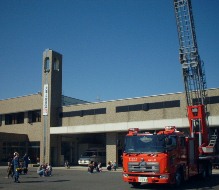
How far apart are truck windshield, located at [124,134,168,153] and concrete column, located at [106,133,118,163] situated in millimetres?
21330

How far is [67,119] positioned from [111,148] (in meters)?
8.08

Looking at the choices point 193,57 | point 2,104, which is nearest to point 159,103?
point 193,57

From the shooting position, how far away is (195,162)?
1847cm

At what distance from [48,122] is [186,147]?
27466 millimetres

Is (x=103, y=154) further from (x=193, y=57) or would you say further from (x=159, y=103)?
(x=193, y=57)

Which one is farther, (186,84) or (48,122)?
(48,122)

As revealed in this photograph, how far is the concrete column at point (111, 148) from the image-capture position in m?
37.2

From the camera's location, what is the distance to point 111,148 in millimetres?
37531

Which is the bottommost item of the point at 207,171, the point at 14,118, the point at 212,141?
the point at 207,171

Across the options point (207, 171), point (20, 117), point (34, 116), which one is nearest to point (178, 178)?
point (207, 171)

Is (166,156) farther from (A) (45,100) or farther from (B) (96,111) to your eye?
(A) (45,100)

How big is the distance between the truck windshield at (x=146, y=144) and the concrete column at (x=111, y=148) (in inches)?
840

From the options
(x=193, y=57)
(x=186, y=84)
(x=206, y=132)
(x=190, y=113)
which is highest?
(x=193, y=57)

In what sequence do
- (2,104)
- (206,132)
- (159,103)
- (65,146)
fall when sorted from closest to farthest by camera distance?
(206,132) → (159,103) → (65,146) → (2,104)
